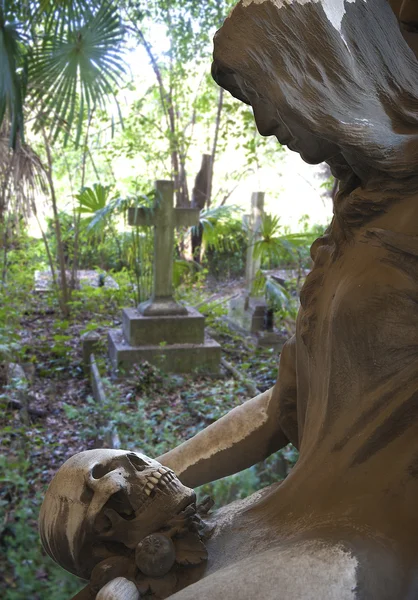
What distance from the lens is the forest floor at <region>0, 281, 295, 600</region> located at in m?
3.06

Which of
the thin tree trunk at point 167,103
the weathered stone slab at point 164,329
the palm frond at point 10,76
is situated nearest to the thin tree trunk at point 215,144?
the thin tree trunk at point 167,103

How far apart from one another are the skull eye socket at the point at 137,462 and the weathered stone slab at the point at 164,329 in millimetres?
5291

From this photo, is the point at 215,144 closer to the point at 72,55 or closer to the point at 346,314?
the point at 72,55

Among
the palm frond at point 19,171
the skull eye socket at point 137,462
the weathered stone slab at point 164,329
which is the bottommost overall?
the weathered stone slab at point 164,329

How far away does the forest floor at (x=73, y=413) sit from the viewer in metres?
3.06

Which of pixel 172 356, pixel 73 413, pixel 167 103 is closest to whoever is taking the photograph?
→ pixel 73 413

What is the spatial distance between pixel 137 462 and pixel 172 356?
522 centimetres

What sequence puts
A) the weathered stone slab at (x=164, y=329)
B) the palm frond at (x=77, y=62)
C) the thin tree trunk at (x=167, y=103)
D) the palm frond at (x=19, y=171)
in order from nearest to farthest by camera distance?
1. the palm frond at (x=77, y=62)
2. the weathered stone slab at (x=164, y=329)
3. the palm frond at (x=19, y=171)
4. the thin tree trunk at (x=167, y=103)

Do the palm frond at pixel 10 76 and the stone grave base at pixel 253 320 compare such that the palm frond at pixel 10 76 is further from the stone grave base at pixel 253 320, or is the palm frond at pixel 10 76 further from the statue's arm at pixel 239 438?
the stone grave base at pixel 253 320

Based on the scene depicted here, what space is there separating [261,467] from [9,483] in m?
1.48

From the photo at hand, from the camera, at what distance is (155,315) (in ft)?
21.6

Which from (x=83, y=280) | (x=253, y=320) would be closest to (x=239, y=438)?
(x=253, y=320)

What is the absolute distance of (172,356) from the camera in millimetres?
6348

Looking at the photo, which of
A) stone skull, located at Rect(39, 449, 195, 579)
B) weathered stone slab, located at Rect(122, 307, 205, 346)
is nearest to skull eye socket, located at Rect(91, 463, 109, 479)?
stone skull, located at Rect(39, 449, 195, 579)
